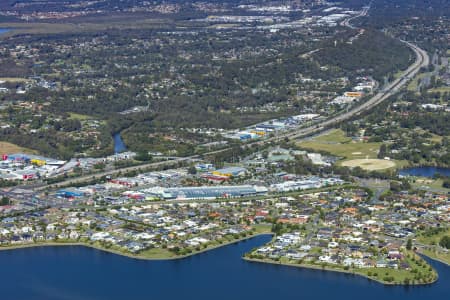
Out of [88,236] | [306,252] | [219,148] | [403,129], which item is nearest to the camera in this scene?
[306,252]

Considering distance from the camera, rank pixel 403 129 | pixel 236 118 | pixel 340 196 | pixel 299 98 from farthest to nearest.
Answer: pixel 299 98, pixel 236 118, pixel 403 129, pixel 340 196

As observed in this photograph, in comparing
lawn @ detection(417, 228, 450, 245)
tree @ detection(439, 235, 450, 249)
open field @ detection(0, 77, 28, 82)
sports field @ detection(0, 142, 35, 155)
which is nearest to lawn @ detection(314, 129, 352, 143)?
sports field @ detection(0, 142, 35, 155)

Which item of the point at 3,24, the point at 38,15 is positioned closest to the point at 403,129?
the point at 3,24

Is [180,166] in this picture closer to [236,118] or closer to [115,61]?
[236,118]

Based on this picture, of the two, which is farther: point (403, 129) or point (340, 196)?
point (403, 129)

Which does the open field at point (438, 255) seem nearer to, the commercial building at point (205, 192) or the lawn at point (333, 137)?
the commercial building at point (205, 192)

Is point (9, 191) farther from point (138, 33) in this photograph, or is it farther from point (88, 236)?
point (138, 33)
